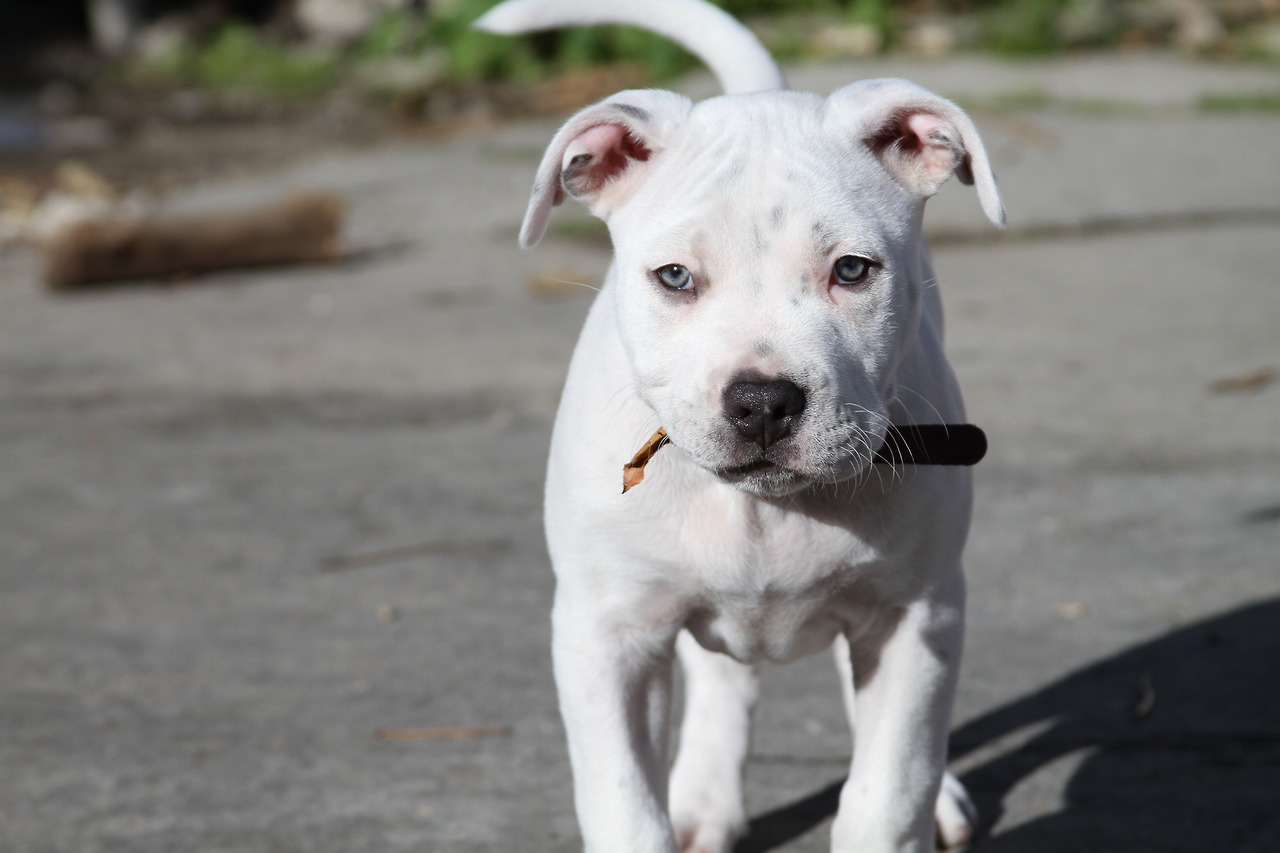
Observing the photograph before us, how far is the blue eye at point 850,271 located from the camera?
251cm

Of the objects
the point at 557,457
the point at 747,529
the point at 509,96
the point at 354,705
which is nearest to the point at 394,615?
the point at 354,705

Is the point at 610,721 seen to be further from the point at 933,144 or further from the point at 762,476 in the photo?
the point at 933,144

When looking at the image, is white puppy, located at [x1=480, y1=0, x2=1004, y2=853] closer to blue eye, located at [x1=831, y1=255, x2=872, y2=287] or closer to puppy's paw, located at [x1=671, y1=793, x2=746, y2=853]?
blue eye, located at [x1=831, y1=255, x2=872, y2=287]

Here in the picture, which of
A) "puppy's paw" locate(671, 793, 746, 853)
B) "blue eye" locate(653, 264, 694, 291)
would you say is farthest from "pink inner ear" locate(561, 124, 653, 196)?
"puppy's paw" locate(671, 793, 746, 853)

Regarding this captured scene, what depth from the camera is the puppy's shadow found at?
3107mm

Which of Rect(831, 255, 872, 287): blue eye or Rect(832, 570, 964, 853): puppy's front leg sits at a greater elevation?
Rect(831, 255, 872, 287): blue eye

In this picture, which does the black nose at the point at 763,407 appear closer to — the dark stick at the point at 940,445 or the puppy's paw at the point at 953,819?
the dark stick at the point at 940,445

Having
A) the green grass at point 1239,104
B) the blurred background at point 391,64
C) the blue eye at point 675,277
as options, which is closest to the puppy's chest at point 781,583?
the blue eye at point 675,277

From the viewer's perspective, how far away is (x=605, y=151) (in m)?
2.82

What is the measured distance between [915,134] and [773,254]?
0.47 metres

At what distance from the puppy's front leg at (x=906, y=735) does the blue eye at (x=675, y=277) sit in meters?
0.72

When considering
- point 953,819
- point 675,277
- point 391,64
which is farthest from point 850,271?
point 391,64

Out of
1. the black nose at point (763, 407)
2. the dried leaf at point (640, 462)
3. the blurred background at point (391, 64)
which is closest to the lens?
the black nose at point (763, 407)

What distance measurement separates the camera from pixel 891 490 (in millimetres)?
2701
